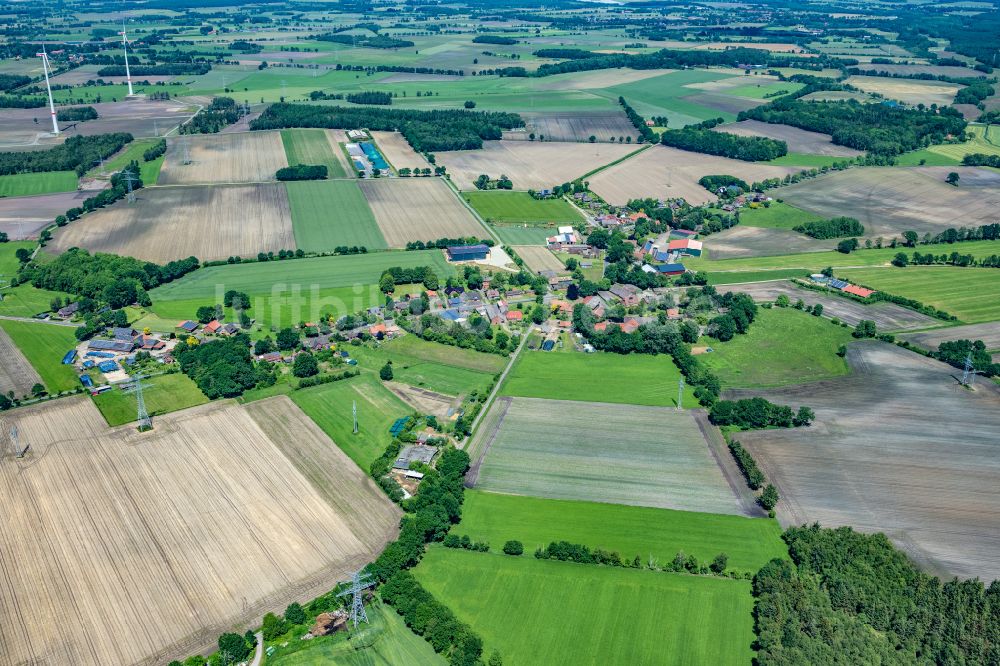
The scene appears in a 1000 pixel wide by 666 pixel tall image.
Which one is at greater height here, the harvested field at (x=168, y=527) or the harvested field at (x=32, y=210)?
the harvested field at (x=32, y=210)

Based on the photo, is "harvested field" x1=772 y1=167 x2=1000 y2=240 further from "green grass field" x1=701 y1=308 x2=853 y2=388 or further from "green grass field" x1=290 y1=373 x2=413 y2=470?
"green grass field" x1=290 y1=373 x2=413 y2=470

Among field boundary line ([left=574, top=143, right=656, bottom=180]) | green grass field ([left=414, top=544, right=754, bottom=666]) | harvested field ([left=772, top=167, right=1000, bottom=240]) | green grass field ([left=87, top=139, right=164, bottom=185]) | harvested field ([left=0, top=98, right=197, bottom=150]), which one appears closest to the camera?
green grass field ([left=414, top=544, right=754, bottom=666])

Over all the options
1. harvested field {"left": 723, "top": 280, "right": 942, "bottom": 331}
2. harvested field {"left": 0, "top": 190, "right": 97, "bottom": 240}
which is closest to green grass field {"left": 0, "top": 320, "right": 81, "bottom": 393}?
harvested field {"left": 0, "top": 190, "right": 97, "bottom": 240}

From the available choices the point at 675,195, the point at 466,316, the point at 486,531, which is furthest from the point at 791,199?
the point at 486,531

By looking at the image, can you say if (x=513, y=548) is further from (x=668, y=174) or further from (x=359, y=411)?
(x=668, y=174)

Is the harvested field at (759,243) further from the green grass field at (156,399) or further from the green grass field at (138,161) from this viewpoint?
the green grass field at (138,161)

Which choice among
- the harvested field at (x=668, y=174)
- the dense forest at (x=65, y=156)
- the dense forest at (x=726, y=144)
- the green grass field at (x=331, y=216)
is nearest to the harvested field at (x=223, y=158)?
the dense forest at (x=65, y=156)
